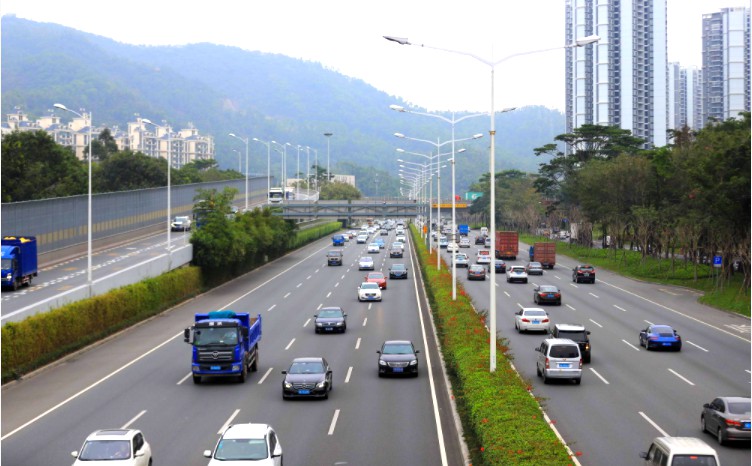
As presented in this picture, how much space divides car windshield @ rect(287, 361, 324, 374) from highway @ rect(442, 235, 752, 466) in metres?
6.64

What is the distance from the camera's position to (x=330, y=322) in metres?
42.5

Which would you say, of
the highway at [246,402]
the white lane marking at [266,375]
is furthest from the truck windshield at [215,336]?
the white lane marking at [266,375]

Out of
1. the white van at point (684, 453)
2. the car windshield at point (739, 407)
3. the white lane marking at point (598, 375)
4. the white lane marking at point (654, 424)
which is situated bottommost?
the white lane marking at point (598, 375)

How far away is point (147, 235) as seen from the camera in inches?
3472

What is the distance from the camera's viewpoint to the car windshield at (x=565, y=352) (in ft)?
96.3

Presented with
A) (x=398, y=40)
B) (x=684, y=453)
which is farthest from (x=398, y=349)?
(x=684, y=453)

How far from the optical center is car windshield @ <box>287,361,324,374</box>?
2780 centimetres

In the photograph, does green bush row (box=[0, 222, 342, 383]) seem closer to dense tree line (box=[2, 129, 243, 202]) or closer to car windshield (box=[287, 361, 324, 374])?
car windshield (box=[287, 361, 324, 374])

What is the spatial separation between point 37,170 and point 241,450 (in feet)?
283

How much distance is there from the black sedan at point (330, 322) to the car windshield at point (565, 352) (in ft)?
49.4

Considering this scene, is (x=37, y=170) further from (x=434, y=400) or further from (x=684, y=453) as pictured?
(x=684, y=453)

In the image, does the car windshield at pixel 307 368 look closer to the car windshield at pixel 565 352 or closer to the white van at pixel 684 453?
the car windshield at pixel 565 352

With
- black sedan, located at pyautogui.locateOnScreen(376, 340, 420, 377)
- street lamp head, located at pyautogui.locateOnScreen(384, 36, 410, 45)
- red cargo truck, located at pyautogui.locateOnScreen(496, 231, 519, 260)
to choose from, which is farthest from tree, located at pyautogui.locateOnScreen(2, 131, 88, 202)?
street lamp head, located at pyautogui.locateOnScreen(384, 36, 410, 45)

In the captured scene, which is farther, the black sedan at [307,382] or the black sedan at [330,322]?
the black sedan at [330,322]
